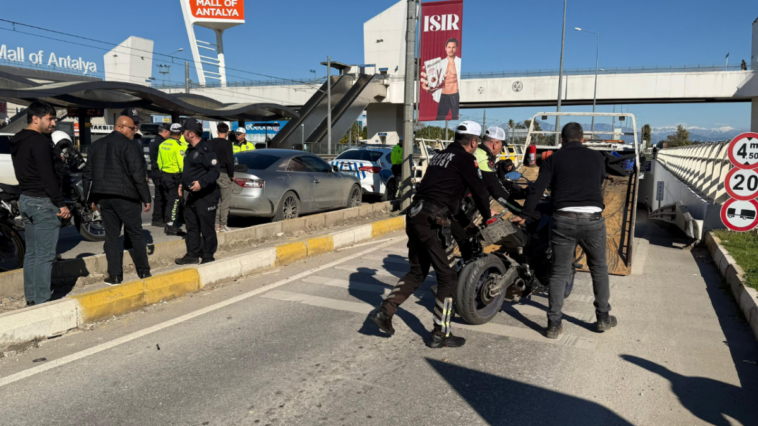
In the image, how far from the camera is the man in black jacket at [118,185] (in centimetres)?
598

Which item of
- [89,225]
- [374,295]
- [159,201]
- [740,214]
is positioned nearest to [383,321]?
[374,295]

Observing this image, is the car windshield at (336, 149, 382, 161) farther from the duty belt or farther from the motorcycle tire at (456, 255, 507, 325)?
the duty belt

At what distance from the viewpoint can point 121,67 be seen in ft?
264

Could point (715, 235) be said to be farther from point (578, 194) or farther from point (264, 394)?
point (264, 394)

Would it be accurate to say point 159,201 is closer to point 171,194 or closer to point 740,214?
point 171,194

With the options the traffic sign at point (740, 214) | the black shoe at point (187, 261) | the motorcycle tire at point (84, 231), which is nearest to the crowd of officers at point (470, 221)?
the black shoe at point (187, 261)

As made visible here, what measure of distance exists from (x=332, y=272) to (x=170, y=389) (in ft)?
12.5

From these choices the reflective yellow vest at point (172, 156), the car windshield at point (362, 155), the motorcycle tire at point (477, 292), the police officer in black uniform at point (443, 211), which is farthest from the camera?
the car windshield at point (362, 155)

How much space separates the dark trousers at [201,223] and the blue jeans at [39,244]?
85.5 inches

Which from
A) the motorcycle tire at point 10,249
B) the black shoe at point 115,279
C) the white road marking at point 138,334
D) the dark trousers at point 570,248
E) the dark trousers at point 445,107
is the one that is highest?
the dark trousers at point 445,107

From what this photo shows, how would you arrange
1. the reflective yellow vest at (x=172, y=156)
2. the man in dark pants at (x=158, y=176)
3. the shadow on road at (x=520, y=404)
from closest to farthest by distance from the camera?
the shadow on road at (x=520, y=404)
the reflective yellow vest at (x=172, y=156)
the man in dark pants at (x=158, y=176)

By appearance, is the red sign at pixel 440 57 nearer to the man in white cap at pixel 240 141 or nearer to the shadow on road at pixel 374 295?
the man in white cap at pixel 240 141

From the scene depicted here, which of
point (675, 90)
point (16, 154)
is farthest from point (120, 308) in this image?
point (675, 90)

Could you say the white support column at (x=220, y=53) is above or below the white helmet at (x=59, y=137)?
above
